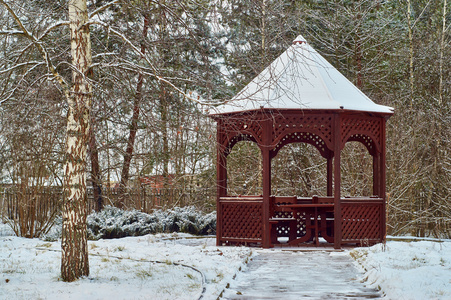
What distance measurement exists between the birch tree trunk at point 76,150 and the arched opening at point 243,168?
11734 millimetres

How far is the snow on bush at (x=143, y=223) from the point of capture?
13602 mm

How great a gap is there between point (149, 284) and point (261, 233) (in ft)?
15.5

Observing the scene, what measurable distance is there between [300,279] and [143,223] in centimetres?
734

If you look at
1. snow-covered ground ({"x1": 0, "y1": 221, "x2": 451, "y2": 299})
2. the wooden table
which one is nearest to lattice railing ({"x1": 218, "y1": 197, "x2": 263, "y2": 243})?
snow-covered ground ({"x1": 0, "y1": 221, "x2": 451, "y2": 299})

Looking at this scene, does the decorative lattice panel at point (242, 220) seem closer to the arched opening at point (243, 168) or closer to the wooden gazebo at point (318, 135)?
the wooden gazebo at point (318, 135)

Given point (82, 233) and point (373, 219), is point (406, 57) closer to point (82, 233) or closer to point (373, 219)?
point (373, 219)

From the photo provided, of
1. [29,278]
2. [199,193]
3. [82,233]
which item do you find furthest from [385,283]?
[199,193]

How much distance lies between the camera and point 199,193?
18.7 meters

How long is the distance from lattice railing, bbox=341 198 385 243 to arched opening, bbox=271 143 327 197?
6409mm

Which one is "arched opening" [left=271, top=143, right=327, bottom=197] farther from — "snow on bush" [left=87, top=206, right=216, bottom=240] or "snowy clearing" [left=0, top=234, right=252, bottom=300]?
"snowy clearing" [left=0, top=234, right=252, bottom=300]

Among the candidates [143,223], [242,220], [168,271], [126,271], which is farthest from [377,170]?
[126,271]

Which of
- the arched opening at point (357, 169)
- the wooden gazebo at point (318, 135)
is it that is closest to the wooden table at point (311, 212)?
the wooden gazebo at point (318, 135)

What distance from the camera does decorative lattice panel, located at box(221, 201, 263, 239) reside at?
11.3 metres

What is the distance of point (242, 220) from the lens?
1148 cm
